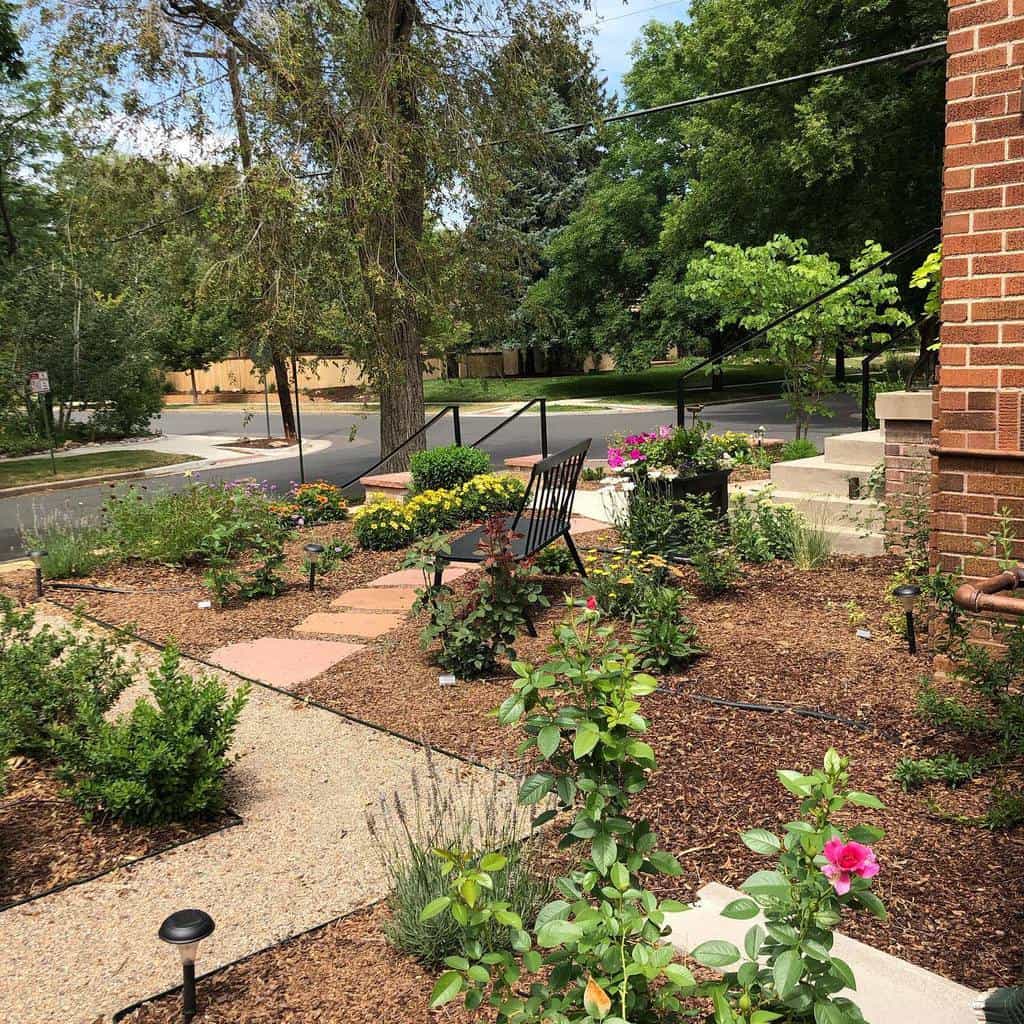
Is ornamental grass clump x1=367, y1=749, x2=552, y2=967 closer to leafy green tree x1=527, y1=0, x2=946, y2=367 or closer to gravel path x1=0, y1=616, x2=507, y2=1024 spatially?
gravel path x1=0, y1=616, x2=507, y2=1024

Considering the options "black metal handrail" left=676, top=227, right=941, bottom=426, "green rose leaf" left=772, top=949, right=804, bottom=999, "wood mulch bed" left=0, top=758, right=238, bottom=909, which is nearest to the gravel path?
"wood mulch bed" left=0, top=758, right=238, bottom=909

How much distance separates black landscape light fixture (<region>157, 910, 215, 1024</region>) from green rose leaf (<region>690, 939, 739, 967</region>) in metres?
1.22

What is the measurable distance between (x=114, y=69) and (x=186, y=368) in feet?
107

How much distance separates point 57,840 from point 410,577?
396 centimetres

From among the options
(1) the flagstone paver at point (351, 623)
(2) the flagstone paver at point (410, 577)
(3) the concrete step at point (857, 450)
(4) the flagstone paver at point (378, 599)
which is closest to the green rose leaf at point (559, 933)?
(1) the flagstone paver at point (351, 623)

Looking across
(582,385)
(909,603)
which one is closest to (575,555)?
(909,603)

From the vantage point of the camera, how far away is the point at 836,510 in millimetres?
6770

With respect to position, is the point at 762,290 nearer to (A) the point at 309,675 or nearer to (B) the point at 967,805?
(A) the point at 309,675

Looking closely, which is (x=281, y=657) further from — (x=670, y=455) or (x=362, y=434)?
(x=362, y=434)

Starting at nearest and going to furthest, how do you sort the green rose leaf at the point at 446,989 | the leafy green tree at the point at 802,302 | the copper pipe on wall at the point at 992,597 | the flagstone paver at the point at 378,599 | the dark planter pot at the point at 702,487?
the green rose leaf at the point at 446,989 < the copper pipe on wall at the point at 992,597 < the flagstone paver at the point at 378,599 < the dark planter pot at the point at 702,487 < the leafy green tree at the point at 802,302

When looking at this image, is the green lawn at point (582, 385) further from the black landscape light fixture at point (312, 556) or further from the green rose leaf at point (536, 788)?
the green rose leaf at point (536, 788)

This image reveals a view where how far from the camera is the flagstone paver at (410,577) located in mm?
7059

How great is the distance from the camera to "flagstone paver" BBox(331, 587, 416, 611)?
6.52 meters

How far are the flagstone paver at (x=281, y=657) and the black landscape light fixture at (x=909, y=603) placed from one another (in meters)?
2.91
